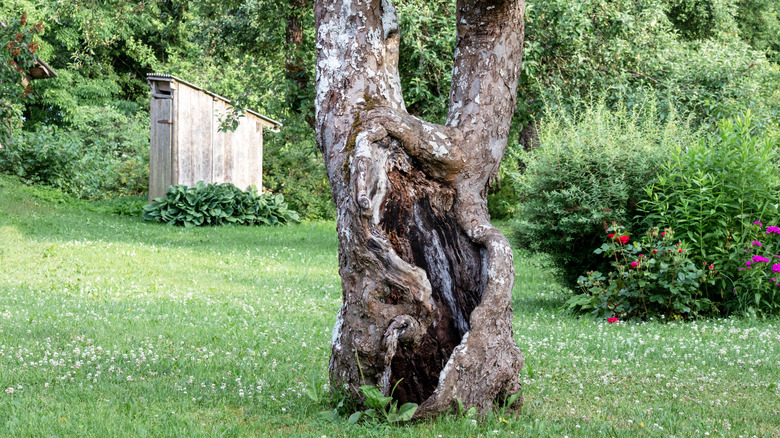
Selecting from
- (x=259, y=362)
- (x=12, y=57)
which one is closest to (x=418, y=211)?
(x=259, y=362)

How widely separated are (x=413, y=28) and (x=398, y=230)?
311 inches

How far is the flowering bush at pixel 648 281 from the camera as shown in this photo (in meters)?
7.70

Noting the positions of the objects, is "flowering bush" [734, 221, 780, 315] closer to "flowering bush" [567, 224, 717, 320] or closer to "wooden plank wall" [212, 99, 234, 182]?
"flowering bush" [567, 224, 717, 320]

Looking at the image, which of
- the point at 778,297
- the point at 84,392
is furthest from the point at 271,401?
the point at 778,297

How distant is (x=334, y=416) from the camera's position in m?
4.01

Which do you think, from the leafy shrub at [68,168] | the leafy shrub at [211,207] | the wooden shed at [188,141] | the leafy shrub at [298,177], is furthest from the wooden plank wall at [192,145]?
the leafy shrub at [68,168]

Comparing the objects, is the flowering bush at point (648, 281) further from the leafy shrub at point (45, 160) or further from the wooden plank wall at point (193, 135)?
the leafy shrub at point (45, 160)

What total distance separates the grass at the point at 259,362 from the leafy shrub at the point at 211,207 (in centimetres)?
627

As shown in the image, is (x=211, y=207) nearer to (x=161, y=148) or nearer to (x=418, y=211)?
(x=161, y=148)

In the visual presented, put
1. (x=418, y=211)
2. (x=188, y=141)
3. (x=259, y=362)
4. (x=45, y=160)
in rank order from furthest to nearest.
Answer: (x=45, y=160) → (x=188, y=141) → (x=259, y=362) → (x=418, y=211)

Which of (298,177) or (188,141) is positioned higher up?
(188,141)

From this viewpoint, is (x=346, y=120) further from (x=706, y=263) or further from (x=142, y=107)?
(x=142, y=107)

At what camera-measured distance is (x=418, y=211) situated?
4.30 metres

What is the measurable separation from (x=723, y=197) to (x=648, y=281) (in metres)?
1.30
